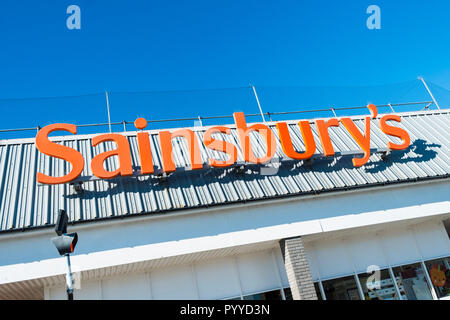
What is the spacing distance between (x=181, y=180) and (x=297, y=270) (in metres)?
4.61

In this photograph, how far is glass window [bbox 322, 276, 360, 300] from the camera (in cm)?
1266

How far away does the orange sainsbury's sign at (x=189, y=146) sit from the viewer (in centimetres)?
1088

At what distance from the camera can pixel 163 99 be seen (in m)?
14.9

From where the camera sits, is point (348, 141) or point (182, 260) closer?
point (182, 260)

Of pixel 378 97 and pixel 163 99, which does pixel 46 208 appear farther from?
pixel 378 97

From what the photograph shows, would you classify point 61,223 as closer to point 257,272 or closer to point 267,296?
point 257,272

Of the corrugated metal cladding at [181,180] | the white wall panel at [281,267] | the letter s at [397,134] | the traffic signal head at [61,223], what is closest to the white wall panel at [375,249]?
the white wall panel at [281,267]

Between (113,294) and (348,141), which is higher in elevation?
(348,141)

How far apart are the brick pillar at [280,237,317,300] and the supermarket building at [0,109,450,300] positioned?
3 centimetres

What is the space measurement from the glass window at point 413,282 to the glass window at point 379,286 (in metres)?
0.35

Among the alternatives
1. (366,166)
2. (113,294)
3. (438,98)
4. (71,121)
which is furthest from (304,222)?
(438,98)

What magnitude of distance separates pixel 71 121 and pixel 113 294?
→ 19.8 ft
